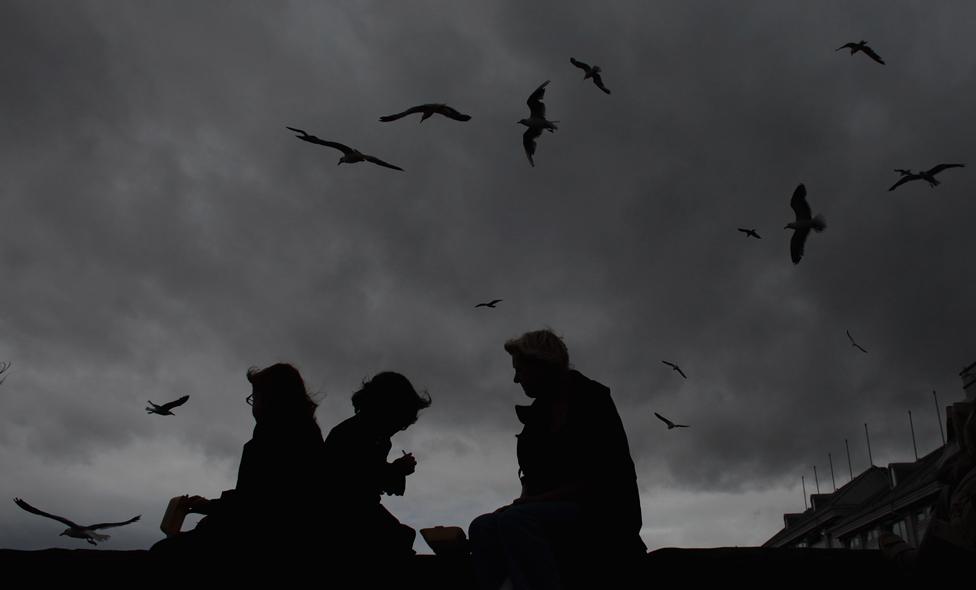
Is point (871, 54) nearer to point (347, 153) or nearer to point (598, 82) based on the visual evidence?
point (598, 82)

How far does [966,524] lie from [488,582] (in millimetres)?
2194

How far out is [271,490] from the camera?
3.93m

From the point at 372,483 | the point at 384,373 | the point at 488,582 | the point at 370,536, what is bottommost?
the point at 488,582

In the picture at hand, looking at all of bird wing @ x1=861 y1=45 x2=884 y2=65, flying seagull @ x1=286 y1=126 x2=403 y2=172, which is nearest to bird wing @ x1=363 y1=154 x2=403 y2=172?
flying seagull @ x1=286 y1=126 x2=403 y2=172

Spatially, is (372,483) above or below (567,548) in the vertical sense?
above

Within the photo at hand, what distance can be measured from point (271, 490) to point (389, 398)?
898mm

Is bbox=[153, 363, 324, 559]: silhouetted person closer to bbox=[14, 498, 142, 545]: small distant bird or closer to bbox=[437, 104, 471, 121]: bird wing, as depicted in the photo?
bbox=[14, 498, 142, 545]: small distant bird

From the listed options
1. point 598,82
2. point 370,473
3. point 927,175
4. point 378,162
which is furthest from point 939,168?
point 370,473

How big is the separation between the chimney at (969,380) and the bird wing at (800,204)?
3395 cm

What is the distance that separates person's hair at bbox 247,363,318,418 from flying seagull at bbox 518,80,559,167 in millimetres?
8324

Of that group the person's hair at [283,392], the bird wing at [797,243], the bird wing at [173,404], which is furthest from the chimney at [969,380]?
the person's hair at [283,392]

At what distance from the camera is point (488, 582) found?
3480 mm

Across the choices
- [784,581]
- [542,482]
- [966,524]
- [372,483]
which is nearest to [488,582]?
[542,482]

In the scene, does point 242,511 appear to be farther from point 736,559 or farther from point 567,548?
point 736,559
